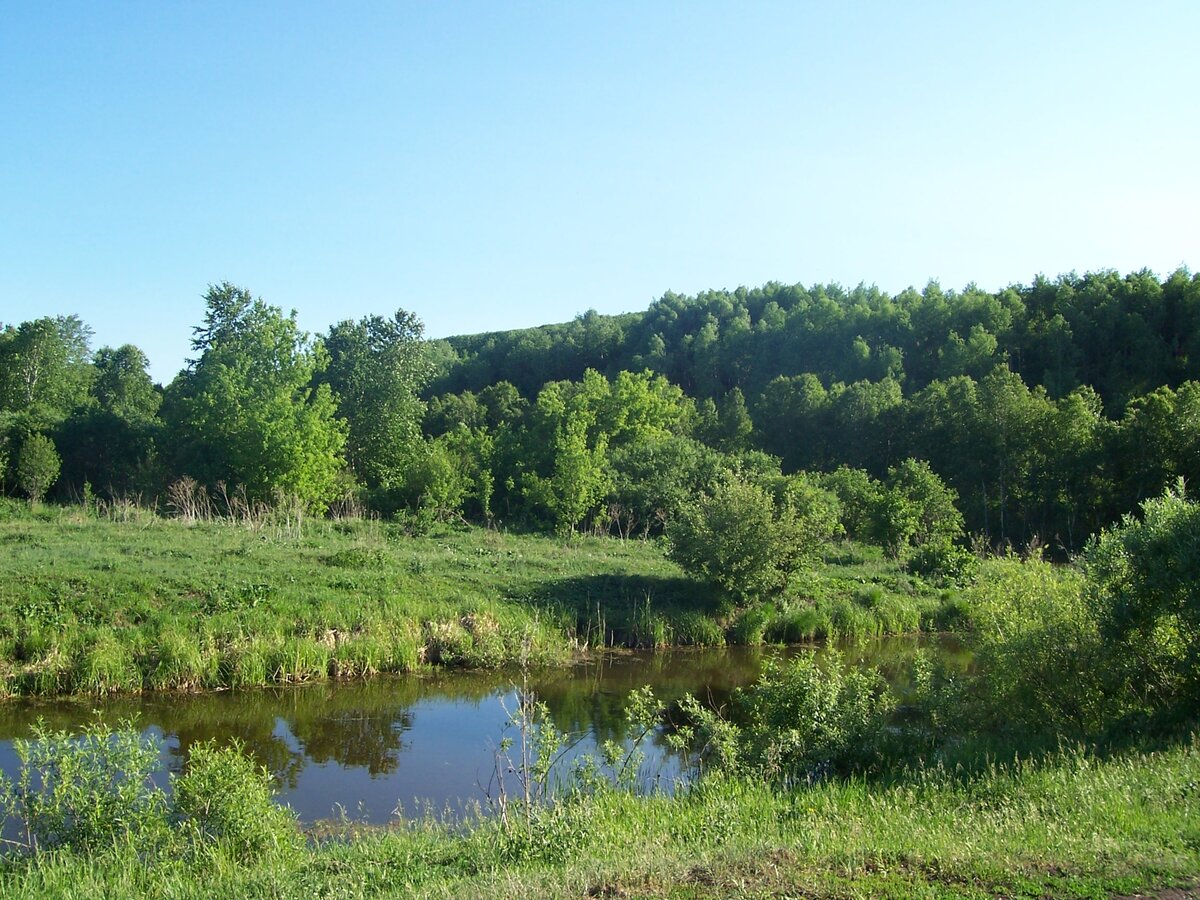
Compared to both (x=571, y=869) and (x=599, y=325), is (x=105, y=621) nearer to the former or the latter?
(x=571, y=869)

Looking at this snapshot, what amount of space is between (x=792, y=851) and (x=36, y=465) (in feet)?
150

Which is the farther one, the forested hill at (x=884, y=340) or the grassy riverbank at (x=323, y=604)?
the forested hill at (x=884, y=340)

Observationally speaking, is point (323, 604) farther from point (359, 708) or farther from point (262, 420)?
point (262, 420)

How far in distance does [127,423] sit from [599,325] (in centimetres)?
5423

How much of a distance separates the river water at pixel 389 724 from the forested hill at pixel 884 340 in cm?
4220

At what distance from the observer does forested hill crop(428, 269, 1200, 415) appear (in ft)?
188

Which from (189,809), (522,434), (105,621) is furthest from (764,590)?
(522,434)

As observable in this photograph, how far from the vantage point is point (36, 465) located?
42.7m

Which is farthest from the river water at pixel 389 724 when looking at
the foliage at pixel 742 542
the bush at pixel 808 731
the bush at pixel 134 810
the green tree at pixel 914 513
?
the green tree at pixel 914 513

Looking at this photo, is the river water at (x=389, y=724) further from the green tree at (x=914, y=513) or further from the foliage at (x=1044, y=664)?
the green tree at (x=914, y=513)

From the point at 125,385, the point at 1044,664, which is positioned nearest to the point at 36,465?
the point at 125,385

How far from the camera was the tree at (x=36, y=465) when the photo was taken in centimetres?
4222

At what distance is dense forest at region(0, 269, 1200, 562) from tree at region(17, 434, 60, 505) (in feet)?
0.35

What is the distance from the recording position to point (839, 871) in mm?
6508
